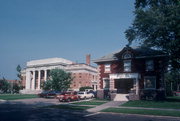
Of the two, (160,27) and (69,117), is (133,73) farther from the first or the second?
(69,117)

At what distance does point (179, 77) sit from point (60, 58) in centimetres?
4298

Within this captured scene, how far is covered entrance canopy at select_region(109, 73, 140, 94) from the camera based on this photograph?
107 feet

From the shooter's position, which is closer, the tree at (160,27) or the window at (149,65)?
the tree at (160,27)

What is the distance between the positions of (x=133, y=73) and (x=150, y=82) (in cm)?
324

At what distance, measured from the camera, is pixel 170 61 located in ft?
101

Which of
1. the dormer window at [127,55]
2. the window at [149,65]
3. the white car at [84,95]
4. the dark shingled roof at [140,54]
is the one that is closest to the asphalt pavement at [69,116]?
the window at [149,65]

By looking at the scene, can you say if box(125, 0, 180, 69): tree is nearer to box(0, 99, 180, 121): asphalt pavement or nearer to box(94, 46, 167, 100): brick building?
box(94, 46, 167, 100): brick building

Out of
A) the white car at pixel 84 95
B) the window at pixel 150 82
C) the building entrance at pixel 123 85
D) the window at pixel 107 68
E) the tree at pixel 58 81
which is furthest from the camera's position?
the tree at pixel 58 81

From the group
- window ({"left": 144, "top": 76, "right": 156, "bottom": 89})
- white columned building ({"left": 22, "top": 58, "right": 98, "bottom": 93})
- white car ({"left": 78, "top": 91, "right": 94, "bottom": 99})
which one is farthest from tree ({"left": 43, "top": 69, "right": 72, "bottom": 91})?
window ({"left": 144, "top": 76, "right": 156, "bottom": 89})

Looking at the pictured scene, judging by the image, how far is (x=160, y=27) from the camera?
26.5 m

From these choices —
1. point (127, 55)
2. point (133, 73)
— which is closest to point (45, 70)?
point (127, 55)

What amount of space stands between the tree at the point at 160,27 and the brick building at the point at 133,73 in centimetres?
287

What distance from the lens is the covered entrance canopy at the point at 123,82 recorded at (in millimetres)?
32750

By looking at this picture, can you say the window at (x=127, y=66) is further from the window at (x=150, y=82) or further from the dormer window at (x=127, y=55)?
the window at (x=150, y=82)
